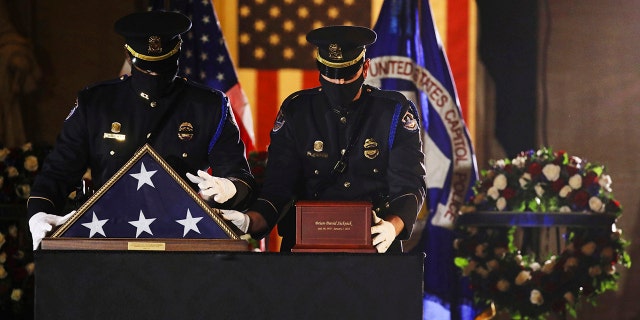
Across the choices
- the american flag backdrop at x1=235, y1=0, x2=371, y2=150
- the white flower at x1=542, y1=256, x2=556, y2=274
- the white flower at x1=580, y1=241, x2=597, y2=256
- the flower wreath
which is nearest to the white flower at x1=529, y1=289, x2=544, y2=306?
the flower wreath

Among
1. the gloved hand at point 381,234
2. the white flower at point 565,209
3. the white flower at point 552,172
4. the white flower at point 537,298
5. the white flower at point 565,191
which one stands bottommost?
the white flower at point 537,298

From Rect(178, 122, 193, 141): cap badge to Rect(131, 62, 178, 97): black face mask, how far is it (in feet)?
0.39

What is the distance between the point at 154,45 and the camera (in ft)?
9.98

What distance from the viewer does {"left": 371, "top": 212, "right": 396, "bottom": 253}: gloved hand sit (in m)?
2.77

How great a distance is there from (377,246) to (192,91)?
848 mm

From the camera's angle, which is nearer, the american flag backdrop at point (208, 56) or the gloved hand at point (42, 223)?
the gloved hand at point (42, 223)

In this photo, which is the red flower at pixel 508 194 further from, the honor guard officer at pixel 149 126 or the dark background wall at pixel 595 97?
the honor guard officer at pixel 149 126

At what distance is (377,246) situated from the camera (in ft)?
9.13

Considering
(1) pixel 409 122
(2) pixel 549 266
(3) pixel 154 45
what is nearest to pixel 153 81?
(3) pixel 154 45

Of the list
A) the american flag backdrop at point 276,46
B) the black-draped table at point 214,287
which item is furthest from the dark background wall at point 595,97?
the black-draped table at point 214,287

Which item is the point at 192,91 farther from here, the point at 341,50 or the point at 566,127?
the point at 566,127

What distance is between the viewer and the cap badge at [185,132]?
A: 3184 mm

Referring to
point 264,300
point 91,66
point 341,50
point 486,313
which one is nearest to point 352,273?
point 264,300

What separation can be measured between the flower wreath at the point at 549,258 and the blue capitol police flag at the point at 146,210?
3261 millimetres
